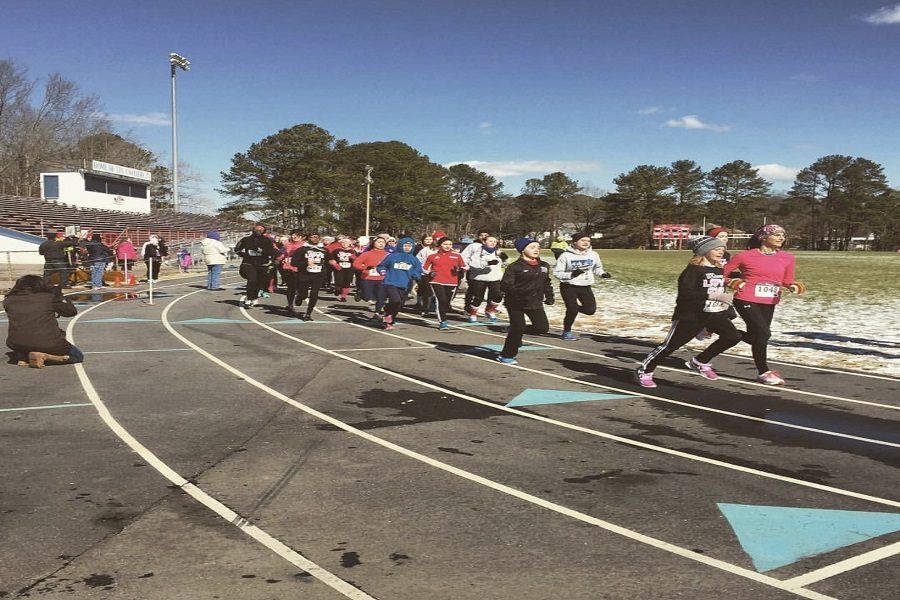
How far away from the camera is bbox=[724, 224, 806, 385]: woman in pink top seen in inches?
315

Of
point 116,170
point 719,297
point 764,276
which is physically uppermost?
point 116,170

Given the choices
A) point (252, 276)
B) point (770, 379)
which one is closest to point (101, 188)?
point (252, 276)

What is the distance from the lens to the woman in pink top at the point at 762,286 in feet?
26.2

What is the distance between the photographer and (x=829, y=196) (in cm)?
10800

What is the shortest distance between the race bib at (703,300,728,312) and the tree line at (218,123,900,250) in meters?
68.6

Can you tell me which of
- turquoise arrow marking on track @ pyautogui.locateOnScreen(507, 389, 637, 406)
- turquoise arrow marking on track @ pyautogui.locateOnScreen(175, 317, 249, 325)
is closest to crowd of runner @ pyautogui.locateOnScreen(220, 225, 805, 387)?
turquoise arrow marking on track @ pyautogui.locateOnScreen(507, 389, 637, 406)

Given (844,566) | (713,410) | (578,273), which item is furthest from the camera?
(578,273)

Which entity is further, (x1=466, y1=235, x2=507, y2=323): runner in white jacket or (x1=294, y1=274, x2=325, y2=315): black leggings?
(x1=466, y1=235, x2=507, y2=323): runner in white jacket

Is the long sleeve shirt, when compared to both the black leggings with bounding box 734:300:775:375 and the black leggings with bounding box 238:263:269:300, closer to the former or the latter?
the black leggings with bounding box 734:300:775:375

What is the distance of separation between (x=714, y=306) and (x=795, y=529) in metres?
4.12

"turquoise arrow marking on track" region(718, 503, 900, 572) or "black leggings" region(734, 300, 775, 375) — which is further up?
"black leggings" region(734, 300, 775, 375)

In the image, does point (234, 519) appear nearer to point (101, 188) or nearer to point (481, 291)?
point (481, 291)

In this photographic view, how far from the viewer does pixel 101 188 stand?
5553 centimetres

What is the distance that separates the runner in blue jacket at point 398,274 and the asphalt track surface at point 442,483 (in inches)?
157
